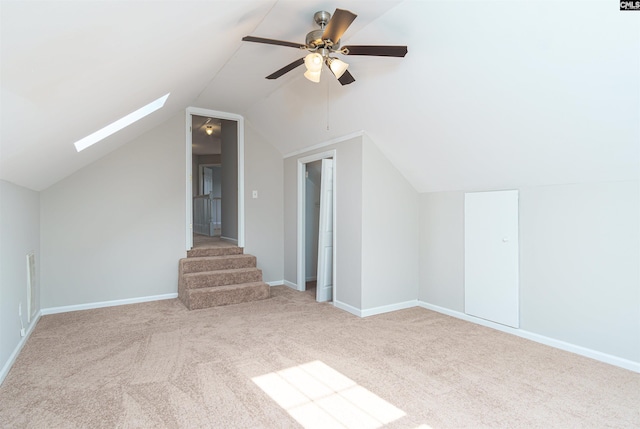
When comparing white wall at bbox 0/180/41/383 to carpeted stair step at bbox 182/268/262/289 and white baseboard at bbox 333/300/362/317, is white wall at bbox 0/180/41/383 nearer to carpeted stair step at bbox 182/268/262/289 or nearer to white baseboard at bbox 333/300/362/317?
carpeted stair step at bbox 182/268/262/289

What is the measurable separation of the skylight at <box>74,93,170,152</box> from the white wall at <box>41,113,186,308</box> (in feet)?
3.20

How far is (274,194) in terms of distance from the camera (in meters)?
5.67

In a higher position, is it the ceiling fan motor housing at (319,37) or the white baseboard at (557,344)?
the ceiling fan motor housing at (319,37)

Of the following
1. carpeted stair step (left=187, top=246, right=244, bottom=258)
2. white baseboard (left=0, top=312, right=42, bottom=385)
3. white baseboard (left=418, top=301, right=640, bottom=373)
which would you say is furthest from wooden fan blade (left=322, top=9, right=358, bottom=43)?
carpeted stair step (left=187, top=246, right=244, bottom=258)

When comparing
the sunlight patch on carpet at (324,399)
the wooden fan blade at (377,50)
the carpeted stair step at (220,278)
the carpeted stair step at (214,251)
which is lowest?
the sunlight patch on carpet at (324,399)

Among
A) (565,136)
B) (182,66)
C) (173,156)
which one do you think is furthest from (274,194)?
(565,136)

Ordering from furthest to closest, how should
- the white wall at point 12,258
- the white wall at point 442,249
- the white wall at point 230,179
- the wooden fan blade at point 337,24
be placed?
1. the white wall at point 230,179
2. the white wall at point 442,249
3. the white wall at point 12,258
4. the wooden fan blade at point 337,24

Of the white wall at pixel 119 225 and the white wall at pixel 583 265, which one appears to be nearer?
the white wall at pixel 583 265

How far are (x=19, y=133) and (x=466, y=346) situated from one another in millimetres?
3626

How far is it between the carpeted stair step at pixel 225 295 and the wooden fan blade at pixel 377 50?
327 cm

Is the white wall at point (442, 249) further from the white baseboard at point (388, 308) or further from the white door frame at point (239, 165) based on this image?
the white door frame at point (239, 165)

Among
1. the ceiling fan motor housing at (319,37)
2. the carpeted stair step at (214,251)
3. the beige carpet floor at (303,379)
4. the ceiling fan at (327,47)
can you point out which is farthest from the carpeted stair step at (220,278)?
the ceiling fan motor housing at (319,37)

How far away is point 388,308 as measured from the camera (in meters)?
4.16

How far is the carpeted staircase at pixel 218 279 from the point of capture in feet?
14.3
